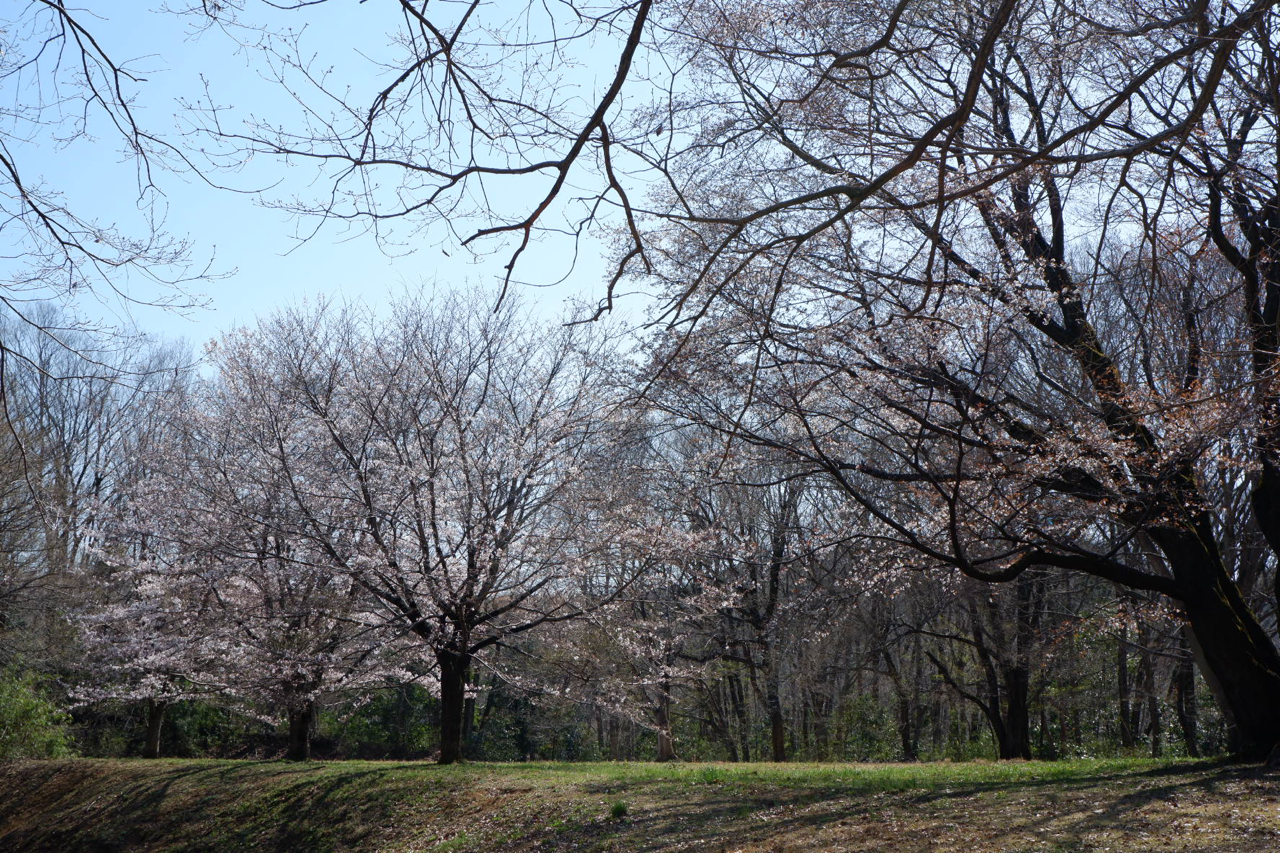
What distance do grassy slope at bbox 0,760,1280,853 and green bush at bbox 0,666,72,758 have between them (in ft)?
6.87

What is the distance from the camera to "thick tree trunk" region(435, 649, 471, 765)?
11312mm

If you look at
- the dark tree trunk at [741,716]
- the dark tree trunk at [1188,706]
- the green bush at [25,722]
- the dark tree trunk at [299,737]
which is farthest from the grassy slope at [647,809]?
the dark tree trunk at [741,716]

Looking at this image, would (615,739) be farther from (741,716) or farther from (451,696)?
(451,696)

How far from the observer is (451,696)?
1148 centimetres

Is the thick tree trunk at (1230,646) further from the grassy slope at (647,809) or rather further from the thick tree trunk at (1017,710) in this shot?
the thick tree trunk at (1017,710)

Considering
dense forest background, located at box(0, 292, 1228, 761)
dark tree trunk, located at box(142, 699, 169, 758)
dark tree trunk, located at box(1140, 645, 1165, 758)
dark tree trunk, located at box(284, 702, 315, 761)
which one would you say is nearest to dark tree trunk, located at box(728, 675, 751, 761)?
dense forest background, located at box(0, 292, 1228, 761)

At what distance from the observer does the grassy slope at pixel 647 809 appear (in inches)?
241

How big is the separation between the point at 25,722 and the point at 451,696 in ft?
31.6

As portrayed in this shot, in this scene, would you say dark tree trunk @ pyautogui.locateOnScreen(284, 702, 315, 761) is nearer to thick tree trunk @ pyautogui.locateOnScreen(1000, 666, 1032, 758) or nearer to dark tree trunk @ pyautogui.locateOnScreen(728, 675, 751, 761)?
dark tree trunk @ pyautogui.locateOnScreen(728, 675, 751, 761)

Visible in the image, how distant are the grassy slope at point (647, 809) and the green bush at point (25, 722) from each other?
6.87 ft

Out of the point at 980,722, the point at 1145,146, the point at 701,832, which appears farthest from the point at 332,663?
the point at 980,722

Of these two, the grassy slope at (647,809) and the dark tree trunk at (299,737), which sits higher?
the dark tree trunk at (299,737)

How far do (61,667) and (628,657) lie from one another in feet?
38.7

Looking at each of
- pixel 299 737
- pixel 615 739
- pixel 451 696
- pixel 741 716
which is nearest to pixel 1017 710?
pixel 741 716
